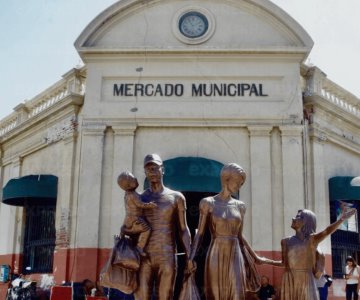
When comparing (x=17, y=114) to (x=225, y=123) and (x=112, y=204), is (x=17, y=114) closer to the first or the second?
(x=112, y=204)

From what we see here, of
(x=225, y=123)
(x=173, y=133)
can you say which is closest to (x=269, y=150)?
(x=225, y=123)

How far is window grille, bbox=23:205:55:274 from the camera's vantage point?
1467 centimetres

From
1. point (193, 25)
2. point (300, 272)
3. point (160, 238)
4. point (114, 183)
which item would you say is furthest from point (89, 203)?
point (300, 272)

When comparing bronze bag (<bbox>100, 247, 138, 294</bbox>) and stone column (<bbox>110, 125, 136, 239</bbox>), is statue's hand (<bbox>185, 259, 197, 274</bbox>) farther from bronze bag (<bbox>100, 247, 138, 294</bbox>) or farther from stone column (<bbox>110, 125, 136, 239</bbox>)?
stone column (<bbox>110, 125, 136, 239</bbox>)

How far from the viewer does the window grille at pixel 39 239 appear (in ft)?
48.1

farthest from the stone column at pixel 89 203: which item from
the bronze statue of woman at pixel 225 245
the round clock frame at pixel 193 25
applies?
the bronze statue of woman at pixel 225 245

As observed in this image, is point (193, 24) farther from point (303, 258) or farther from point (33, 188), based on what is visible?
point (303, 258)

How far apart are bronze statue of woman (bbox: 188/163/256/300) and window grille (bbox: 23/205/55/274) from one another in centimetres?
940

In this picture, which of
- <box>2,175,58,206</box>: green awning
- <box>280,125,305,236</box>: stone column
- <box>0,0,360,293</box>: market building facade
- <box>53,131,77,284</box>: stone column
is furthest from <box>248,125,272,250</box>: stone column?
<box>2,175,58,206</box>: green awning

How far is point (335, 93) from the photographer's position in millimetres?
15125

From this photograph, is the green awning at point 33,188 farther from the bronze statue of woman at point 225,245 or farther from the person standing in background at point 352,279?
the bronze statue of woman at point 225,245

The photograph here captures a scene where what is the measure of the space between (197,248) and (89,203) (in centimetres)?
762

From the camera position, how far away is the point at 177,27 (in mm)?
14102

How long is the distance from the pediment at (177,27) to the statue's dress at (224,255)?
8.29m
